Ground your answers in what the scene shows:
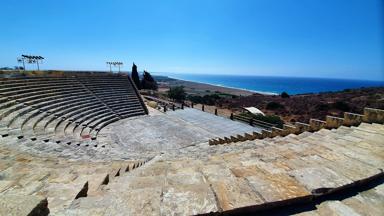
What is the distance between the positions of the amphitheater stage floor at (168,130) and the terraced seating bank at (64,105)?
168 centimetres

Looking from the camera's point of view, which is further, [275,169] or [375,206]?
[275,169]

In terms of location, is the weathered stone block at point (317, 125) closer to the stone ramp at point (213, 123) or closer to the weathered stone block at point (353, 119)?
the weathered stone block at point (353, 119)

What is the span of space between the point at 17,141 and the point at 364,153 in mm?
10855


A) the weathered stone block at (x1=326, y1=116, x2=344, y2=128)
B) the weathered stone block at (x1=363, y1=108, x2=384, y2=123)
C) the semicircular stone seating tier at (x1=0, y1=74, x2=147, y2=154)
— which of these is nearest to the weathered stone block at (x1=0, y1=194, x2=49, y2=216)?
the semicircular stone seating tier at (x1=0, y1=74, x2=147, y2=154)

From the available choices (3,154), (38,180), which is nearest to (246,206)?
(38,180)

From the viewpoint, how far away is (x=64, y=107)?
1664 cm

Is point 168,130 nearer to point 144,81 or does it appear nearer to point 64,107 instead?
point 64,107

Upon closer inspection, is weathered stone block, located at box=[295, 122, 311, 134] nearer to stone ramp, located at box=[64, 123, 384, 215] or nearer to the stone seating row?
the stone seating row

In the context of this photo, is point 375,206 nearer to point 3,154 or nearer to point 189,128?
point 3,154

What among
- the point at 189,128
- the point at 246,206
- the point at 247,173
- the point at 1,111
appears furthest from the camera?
the point at 189,128

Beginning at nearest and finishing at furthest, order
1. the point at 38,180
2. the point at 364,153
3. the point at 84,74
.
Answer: the point at 364,153 < the point at 38,180 < the point at 84,74

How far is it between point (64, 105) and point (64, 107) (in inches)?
20.5

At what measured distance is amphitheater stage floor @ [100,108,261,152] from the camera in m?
14.6

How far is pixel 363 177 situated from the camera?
9.54 feet
